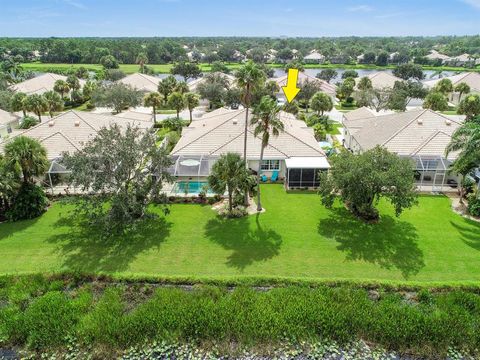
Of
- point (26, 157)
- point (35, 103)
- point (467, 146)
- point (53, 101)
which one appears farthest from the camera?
point (53, 101)

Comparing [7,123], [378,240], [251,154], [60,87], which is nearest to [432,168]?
[378,240]

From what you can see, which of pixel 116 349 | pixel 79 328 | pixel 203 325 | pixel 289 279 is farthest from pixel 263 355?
pixel 79 328

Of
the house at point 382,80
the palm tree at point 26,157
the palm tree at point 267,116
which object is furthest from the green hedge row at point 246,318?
the house at point 382,80

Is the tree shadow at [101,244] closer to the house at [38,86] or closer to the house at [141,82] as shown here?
the house at [141,82]

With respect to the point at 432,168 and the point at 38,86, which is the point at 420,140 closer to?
the point at 432,168

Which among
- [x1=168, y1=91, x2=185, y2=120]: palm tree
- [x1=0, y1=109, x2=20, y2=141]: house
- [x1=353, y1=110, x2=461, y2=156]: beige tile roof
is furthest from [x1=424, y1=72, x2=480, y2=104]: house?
[x1=0, y1=109, x2=20, y2=141]: house

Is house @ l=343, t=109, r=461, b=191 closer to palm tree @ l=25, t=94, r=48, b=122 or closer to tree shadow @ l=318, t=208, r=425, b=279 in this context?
tree shadow @ l=318, t=208, r=425, b=279

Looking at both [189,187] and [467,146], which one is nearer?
[467,146]
